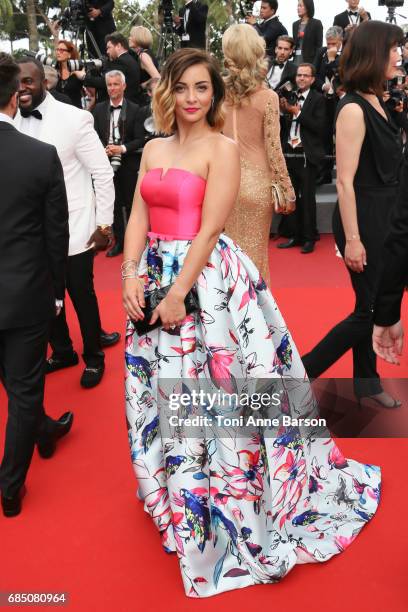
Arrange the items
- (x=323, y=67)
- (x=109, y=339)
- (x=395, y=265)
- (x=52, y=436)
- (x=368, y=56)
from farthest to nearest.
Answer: (x=323, y=67)
(x=109, y=339)
(x=52, y=436)
(x=368, y=56)
(x=395, y=265)

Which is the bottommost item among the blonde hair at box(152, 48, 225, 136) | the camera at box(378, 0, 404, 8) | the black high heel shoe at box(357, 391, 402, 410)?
the black high heel shoe at box(357, 391, 402, 410)

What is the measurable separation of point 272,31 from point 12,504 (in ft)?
23.8

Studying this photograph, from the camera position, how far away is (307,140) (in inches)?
236

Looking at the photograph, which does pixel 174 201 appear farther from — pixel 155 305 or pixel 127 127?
pixel 127 127

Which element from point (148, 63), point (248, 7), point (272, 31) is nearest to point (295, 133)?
point (148, 63)

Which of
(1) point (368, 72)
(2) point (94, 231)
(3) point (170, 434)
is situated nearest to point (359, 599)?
(3) point (170, 434)

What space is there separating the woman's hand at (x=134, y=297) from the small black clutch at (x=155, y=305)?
2 centimetres

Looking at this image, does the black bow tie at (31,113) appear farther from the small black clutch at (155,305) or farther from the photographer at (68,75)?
the photographer at (68,75)

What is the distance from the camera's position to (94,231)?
332 centimetres

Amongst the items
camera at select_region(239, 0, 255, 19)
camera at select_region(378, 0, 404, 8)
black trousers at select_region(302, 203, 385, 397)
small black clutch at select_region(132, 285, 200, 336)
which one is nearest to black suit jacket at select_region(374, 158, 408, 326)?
small black clutch at select_region(132, 285, 200, 336)

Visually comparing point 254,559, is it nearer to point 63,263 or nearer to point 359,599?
point 359,599

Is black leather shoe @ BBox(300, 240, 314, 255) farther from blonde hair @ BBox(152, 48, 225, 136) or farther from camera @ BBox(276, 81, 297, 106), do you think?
blonde hair @ BBox(152, 48, 225, 136)

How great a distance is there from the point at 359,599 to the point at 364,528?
1.16ft

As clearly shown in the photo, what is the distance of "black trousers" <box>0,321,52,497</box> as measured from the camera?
2277mm
